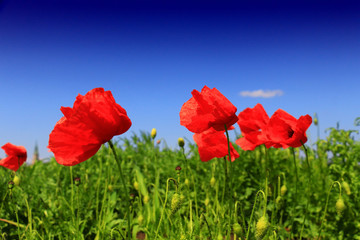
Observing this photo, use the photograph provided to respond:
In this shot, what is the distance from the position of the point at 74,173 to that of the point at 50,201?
1.62 feet

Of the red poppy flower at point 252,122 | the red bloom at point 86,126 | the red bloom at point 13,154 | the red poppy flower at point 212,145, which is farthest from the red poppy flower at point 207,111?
the red bloom at point 13,154

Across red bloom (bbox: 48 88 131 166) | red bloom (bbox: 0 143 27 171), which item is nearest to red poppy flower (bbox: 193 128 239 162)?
red bloom (bbox: 48 88 131 166)

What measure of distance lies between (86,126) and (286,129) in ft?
3.43

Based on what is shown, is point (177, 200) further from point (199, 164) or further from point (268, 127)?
point (199, 164)

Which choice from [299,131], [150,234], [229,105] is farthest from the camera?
[150,234]

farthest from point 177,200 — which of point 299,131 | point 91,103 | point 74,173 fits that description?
point 74,173

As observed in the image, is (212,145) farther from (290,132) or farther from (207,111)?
(290,132)

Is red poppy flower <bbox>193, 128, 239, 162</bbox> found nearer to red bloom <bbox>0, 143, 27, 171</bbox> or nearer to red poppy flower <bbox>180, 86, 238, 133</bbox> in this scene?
red poppy flower <bbox>180, 86, 238, 133</bbox>

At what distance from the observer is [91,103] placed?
1.19 m

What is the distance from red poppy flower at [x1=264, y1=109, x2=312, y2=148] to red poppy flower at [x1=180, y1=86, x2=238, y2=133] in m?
0.34

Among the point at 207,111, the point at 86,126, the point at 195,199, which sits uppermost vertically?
the point at 207,111

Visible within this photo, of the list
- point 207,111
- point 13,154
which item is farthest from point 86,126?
point 13,154

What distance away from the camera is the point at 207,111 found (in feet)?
4.72

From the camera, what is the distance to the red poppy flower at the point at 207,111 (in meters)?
1.40
